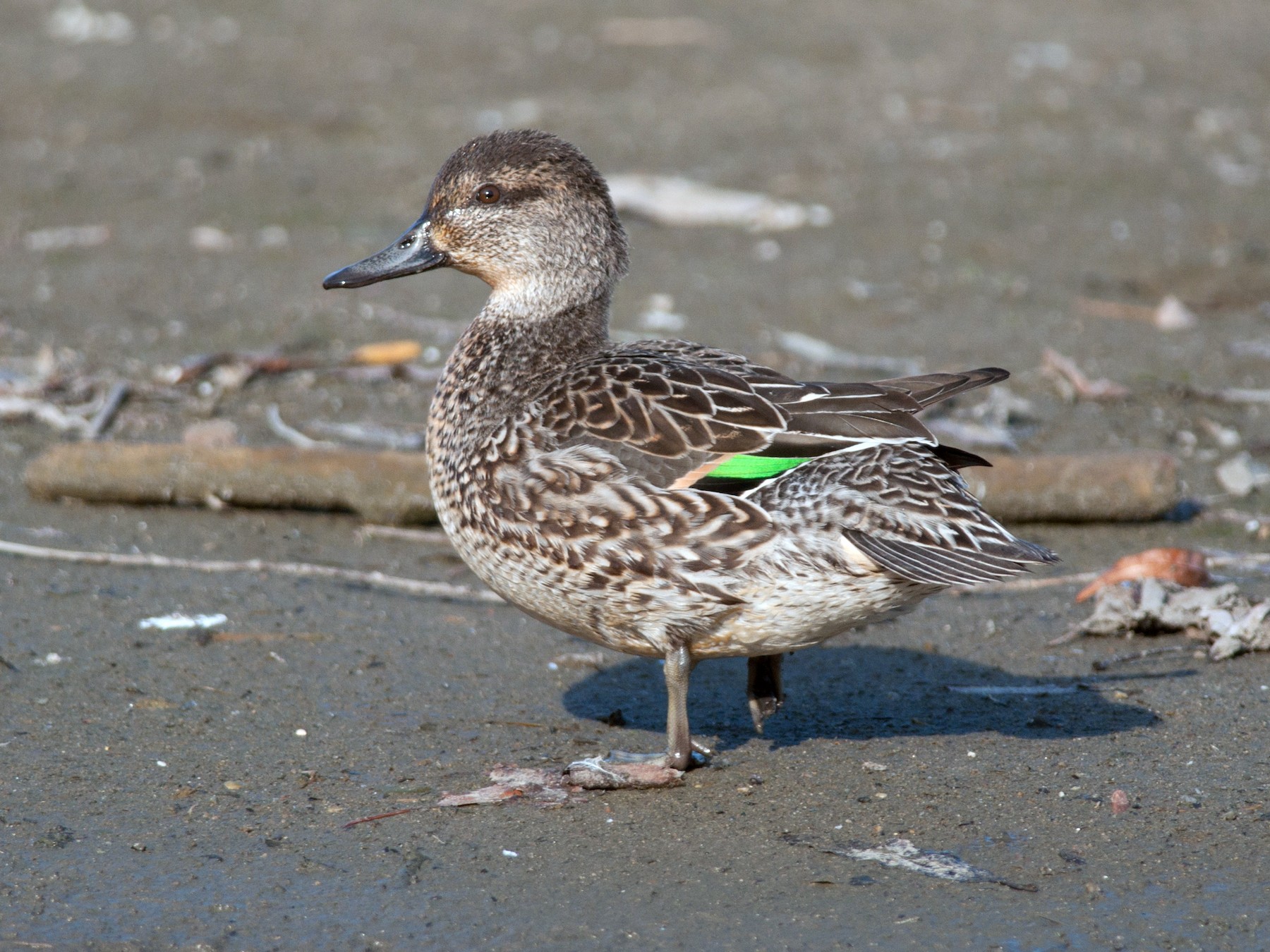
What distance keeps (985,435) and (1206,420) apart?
1207 mm

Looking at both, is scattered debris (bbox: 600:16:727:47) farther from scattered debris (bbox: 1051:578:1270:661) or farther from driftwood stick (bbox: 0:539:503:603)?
scattered debris (bbox: 1051:578:1270:661)

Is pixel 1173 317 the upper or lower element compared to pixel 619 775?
upper

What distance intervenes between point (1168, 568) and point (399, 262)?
2781 mm

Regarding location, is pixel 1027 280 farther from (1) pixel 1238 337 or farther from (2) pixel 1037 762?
(2) pixel 1037 762

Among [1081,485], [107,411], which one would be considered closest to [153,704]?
[107,411]

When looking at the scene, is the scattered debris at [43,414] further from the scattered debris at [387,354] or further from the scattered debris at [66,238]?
the scattered debris at [66,238]

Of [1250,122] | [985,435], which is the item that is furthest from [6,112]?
[1250,122]

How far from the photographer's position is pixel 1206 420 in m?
6.62

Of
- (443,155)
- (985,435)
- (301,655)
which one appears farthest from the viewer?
(443,155)

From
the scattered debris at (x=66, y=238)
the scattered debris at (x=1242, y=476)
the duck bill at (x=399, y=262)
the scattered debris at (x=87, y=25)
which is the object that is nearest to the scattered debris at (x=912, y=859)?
the duck bill at (x=399, y=262)

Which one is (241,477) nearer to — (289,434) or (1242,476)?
(289,434)

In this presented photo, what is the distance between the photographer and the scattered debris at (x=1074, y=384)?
6.83m

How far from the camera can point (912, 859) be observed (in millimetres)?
3514

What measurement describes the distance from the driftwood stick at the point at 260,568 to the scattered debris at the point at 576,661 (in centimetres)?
44
